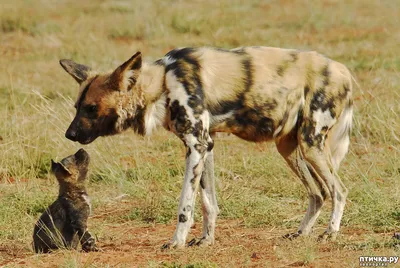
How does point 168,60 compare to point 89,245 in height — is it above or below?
above

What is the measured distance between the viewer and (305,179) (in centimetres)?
566

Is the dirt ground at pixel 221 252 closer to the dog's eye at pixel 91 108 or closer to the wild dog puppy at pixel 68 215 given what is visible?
the wild dog puppy at pixel 68 215

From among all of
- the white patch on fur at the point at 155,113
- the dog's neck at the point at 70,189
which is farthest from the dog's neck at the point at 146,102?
the dog's neck at the point at 70,189

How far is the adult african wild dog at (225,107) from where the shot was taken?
515cm

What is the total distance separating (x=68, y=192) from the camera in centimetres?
529

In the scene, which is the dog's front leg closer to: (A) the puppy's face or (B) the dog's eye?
(B) the dog's eye

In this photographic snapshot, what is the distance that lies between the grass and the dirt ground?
24 mm

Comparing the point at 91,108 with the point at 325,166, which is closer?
the point at 91,108

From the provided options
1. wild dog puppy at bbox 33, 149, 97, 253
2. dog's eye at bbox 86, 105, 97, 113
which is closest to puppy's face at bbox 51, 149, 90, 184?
wild dog puppy at bbox 33, 149, 97, 253

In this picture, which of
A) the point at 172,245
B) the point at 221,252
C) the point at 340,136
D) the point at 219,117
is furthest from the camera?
the point at 340,136

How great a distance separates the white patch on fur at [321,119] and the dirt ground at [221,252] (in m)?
0.65

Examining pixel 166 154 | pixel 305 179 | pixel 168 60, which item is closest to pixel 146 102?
pixel 168 60

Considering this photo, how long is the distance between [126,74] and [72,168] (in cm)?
67

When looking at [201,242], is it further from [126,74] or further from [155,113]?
[126,74]
